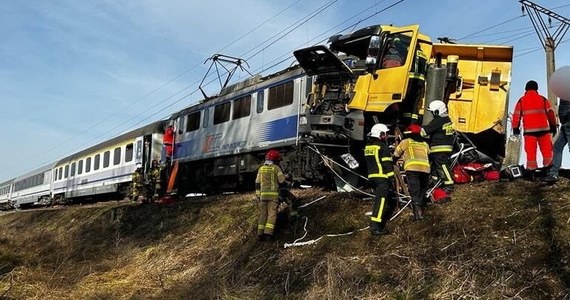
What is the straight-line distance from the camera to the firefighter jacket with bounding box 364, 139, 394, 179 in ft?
22.2

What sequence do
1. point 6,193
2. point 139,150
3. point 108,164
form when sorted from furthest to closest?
1. point 6,193
2. point 108,164
3. point 139,150

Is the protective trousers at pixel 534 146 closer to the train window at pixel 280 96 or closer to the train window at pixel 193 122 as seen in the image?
the train window at pixel 280 96

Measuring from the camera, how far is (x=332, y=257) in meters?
6.14

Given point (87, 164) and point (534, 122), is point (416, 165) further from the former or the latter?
point (87, 164)

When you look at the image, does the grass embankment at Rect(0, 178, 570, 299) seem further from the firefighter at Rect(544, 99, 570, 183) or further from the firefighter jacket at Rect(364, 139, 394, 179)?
the firefighter jacket at Rect(364, 139, 394, 179)

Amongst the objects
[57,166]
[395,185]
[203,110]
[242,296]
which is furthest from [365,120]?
[57,166]

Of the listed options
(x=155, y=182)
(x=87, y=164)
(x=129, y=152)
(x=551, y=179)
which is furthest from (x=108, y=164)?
(x=551, y=179)

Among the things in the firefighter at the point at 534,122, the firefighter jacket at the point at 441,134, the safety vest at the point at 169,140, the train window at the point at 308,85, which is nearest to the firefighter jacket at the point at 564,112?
the firefighter at the point at 534,122

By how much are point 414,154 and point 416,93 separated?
6.29 feet

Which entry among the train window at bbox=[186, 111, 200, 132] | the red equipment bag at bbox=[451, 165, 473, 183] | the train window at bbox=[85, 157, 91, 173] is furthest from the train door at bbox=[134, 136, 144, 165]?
the red equipment bag at bbox=[451, 165, 473, 183]

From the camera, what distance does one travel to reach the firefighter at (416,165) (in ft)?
21.9

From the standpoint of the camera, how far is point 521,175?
24.7 feet

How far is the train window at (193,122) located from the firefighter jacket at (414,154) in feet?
32.0

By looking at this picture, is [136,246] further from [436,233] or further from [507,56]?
[507,56]
